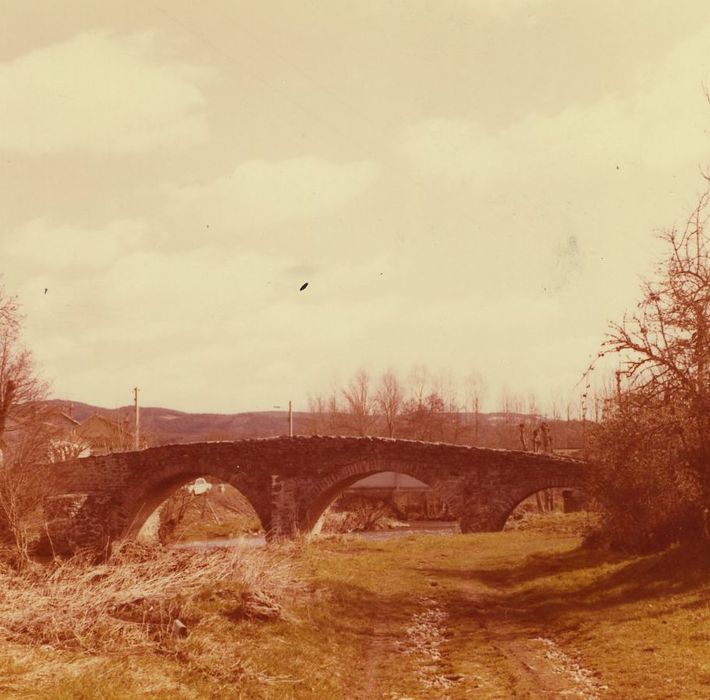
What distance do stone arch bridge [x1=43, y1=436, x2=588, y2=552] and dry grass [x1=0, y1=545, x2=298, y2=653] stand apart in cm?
1520

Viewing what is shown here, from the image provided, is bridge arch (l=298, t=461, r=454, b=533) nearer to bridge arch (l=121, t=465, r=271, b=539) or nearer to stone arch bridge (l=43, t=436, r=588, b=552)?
stone arch bridge (l=43, t=436, r=588, b=552)

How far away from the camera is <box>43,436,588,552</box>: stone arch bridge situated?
29.4m

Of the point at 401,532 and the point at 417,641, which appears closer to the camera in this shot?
the point at 417,641

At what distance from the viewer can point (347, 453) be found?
3064cm

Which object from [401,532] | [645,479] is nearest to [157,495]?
[401,532]

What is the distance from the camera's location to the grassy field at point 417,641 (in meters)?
8.76

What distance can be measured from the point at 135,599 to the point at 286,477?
19.9 meters

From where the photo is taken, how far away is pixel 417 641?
12344 millimetres

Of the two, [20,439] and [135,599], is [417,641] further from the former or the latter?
[20,439]

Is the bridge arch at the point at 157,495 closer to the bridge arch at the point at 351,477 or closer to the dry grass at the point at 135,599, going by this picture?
the bridge arch at the point at 351,477

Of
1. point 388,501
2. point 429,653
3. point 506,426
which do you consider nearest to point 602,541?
point 429,653

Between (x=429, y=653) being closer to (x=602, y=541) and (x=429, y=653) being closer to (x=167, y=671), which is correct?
(x=167, y=671)

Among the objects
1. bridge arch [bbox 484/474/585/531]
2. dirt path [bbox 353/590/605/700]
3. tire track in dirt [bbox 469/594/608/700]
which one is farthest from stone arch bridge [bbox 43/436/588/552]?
tire track in dirt [bbox 469/594/608/700]

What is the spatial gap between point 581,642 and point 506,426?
232 feet
